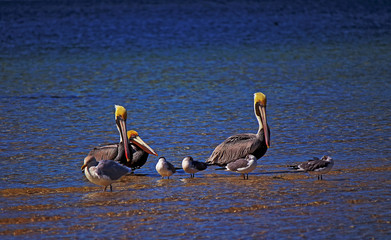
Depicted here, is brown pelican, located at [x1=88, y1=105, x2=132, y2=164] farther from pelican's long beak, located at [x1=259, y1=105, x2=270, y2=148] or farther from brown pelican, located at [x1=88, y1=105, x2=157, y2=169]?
pelican's long beak, located at [x1=259, y1=105, x2=270, y2=148]

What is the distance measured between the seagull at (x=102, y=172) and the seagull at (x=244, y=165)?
4.93ft

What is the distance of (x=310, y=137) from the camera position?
39.1 feet

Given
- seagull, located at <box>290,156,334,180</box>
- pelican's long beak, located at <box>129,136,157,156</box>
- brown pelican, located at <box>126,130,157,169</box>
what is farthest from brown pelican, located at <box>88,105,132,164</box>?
seagull, located at <box>290,156,334,180</box>

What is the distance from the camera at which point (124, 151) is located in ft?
33.3

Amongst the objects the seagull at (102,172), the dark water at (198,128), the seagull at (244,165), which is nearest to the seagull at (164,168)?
the dark water at (198,128)

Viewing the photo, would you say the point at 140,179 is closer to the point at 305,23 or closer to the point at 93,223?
the point at 93,223

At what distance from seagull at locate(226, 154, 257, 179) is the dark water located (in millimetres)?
171

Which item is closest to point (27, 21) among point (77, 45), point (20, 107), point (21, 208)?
point (77, 45)

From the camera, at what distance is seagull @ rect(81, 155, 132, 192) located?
8.70 m

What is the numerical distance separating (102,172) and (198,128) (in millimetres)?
4356

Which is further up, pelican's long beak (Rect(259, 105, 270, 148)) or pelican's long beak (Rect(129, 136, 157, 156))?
pelican's long beak (Rect(259, 105, 270, 148))

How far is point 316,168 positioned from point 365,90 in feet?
27.1

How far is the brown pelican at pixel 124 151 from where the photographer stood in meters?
10.1

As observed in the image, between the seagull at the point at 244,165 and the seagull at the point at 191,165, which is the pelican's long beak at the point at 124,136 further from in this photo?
the seagull at the point at 244,165
